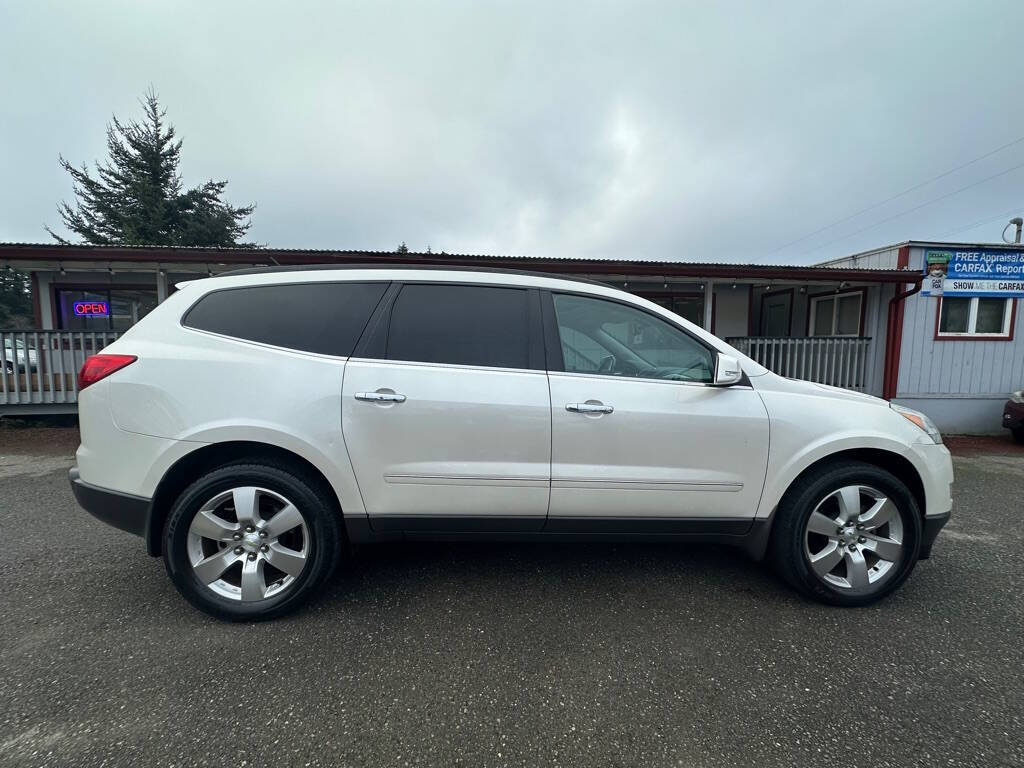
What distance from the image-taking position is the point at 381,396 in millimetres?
2322

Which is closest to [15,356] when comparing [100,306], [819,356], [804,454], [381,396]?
[100,306]

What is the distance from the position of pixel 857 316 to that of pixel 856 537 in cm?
852

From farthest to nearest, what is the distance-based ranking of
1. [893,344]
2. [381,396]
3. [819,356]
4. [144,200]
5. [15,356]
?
[144,200], [819,356], [893,344], [15,356], [381,396]

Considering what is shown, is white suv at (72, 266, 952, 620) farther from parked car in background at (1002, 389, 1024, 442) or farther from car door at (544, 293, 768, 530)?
parked car in background at (1002, 389, 1024, 442)

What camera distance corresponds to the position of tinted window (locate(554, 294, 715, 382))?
255 cm

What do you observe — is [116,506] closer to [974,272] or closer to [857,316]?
[857,316]

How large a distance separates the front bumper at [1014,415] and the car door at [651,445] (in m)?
7.97

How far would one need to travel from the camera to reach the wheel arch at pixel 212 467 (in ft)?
7.74

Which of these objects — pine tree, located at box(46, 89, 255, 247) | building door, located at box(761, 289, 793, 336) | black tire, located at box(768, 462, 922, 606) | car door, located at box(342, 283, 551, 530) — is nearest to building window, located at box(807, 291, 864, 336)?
building door, located at box(761, 289, 793, 336)

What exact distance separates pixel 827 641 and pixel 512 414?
1880 millimetres

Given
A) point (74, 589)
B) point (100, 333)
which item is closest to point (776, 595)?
point (74, 589)

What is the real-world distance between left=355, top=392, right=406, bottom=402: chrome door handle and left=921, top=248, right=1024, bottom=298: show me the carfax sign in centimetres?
974

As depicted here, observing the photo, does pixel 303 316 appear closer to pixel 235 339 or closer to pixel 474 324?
pixel 235 339

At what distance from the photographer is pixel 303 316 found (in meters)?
2.50
